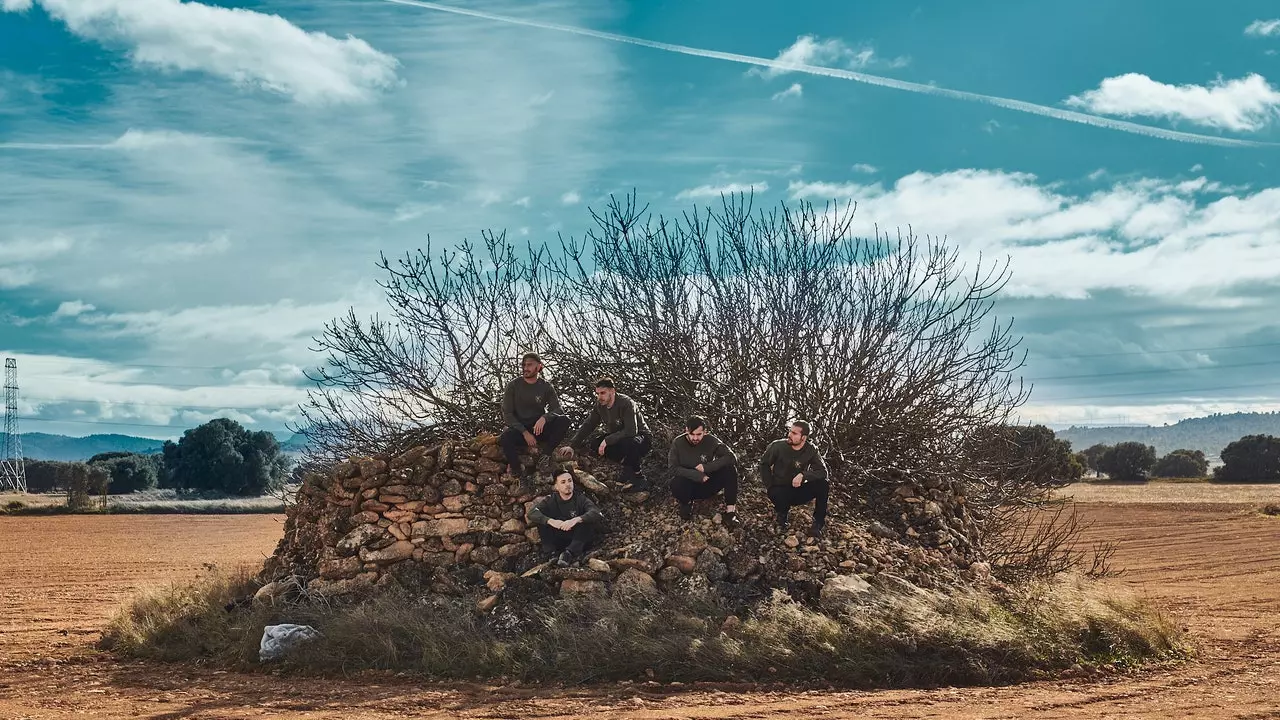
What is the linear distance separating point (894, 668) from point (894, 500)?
3.76m

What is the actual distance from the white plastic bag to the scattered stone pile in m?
0.83

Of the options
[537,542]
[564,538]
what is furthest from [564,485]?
[537,542]

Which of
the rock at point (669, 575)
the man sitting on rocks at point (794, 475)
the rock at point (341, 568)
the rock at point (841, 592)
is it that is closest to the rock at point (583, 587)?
the rock at point (669, 575)

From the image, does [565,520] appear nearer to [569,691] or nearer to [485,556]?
[485,556]

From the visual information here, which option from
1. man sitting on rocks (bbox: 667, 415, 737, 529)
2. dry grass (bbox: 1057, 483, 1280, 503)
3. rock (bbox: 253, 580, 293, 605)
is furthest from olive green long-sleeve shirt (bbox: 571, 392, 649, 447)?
dry grass (bbox: 1057, 483, 1280, 503)

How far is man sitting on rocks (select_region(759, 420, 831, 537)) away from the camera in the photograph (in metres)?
11.2

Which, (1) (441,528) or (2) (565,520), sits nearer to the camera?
(2) (565,520)

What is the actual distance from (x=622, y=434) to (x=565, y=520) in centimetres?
126

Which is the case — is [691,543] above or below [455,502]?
below

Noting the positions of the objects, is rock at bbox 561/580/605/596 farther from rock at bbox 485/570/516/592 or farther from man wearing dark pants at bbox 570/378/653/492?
man wearing dark pants at bbox 570/378/653/492

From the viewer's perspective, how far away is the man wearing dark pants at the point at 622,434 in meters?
11.9

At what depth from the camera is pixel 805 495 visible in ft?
37.4

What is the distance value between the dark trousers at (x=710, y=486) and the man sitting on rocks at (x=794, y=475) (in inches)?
14.6

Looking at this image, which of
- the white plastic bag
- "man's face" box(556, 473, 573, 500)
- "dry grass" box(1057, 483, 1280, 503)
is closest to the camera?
the white plastic bag
